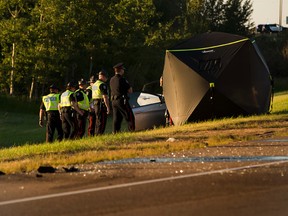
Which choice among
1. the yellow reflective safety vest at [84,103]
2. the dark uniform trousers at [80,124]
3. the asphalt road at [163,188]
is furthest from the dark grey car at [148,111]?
the asphalt road at [163,188]

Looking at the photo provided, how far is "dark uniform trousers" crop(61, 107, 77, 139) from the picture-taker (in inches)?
691

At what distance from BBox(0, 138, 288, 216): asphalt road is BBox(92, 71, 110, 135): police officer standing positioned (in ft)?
19.9

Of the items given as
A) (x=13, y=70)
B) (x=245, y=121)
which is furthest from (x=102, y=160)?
(x=13, y=70)

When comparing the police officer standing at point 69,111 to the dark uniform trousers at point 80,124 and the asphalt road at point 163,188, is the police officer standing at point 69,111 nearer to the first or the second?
the dark uniform trousers at point 80,124

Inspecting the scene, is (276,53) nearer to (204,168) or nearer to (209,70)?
(209,70)

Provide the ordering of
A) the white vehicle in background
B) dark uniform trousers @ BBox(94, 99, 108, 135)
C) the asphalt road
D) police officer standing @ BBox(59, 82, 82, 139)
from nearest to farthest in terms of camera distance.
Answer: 1. the asphalt road
2. dark uniform trousers @ BBox(94, 99, 108, 135)
3. police officer standing @ BBox(59, 82, 82, 139)
4. the white vehicle in background

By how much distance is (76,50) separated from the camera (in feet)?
137

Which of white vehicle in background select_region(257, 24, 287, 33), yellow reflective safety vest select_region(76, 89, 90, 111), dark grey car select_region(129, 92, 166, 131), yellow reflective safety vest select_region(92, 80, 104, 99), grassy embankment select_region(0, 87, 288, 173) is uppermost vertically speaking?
white vehicle in background select_region(257, 24, 287, 33)

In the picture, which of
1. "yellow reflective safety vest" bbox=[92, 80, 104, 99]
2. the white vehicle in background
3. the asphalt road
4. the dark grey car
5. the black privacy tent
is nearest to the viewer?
the asphalt road

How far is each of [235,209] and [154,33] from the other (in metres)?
Answer: 41.5

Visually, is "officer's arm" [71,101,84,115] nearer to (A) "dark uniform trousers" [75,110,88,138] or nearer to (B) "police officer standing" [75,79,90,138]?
(B) "police officer standing" [75,79,90,138]

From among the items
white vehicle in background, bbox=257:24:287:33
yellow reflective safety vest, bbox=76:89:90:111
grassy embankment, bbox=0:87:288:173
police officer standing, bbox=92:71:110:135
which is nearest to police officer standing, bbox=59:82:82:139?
yellow reflective safety vest, bbox=76:89:90:111

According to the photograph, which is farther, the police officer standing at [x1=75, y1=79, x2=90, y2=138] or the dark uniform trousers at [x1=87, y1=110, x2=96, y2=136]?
the dark uniform trousers at [x1=87, y1=110, x2=96, y2=136]

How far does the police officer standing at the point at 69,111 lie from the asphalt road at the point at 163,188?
269 inches
